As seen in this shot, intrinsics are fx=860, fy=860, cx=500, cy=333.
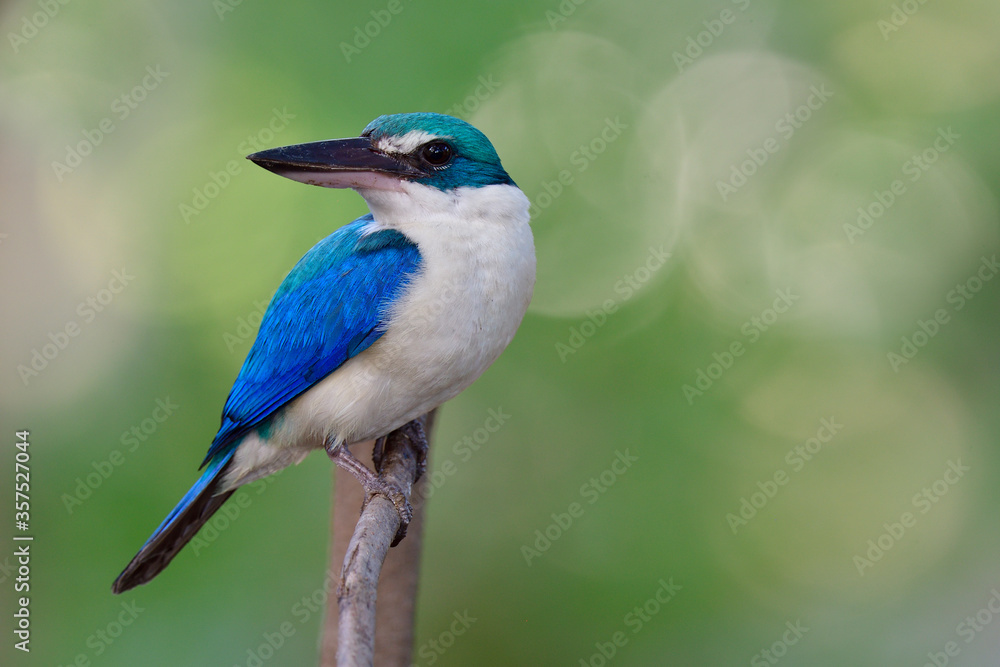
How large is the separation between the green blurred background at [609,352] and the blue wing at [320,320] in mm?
1449

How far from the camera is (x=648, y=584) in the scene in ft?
15.0

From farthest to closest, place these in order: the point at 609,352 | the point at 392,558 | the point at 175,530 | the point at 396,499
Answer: the point at 609,352, the point at 392,558, the point at 175,530, the point at 396,499

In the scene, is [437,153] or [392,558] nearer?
[437,153]

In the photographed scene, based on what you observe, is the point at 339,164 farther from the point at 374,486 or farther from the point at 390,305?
the point at 374,486

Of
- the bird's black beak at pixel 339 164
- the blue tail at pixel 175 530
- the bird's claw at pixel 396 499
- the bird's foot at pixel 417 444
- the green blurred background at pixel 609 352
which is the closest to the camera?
the bird's black beak at pixel 339 164

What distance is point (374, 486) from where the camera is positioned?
8.16 feet

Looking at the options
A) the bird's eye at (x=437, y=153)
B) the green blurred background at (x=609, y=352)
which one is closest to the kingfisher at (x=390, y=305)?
the bird's eye at (x=437, y=153)

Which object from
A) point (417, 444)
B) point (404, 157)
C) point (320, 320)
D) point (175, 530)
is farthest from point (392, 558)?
point (404, 157)

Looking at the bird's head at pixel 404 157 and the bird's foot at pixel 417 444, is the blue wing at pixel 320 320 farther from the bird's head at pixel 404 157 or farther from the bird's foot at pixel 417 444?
the bird's foot at pixel 417 444

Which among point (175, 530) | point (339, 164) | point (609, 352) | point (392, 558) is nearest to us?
point (339, 164)

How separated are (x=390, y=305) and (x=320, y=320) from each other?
0.79ft

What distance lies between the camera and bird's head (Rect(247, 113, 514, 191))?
234 centimetres

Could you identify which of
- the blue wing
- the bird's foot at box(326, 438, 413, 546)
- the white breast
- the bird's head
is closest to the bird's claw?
Answer: the bird's foot at box(326, 438, 413, 546)

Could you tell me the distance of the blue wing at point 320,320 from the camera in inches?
99.4
